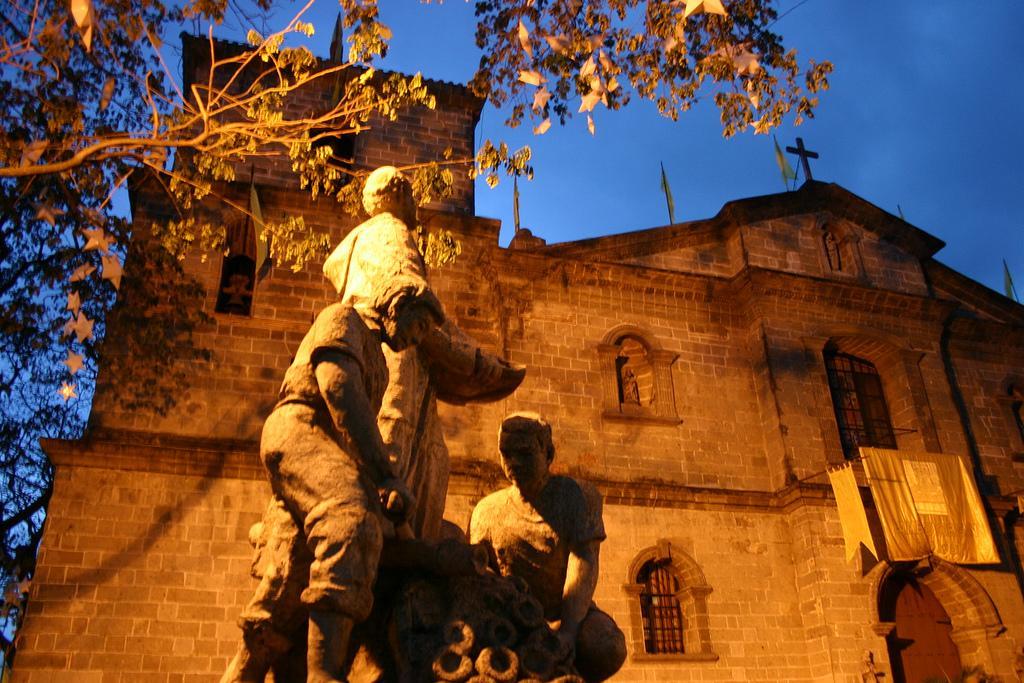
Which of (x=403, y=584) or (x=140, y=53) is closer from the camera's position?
(x=403, y=584)

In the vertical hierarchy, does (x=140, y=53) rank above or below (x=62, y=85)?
above

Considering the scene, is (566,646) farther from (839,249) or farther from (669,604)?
(839,249)

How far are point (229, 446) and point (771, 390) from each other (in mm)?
8414

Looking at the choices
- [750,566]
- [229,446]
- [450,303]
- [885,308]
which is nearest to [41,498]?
[229,446]

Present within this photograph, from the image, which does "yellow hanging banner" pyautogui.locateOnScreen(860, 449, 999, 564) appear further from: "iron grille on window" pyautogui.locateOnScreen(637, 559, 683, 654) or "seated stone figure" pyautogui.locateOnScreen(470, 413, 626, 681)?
"seated stone figure" pyautogui.locateOnScreen(470, 413, 626, 681)

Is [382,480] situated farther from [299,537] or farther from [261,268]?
[261,268]

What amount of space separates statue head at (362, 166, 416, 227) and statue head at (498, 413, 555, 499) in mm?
1125

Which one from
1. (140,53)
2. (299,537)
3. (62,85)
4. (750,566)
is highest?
(140,53)

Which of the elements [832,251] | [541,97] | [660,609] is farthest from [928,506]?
[541,97]

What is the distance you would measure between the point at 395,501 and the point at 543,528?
2.61ft

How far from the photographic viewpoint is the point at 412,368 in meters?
3.37

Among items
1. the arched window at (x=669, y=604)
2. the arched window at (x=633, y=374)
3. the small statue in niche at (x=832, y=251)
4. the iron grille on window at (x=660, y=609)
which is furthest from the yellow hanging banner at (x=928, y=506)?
the small statue in niche at (x=832, y=251)

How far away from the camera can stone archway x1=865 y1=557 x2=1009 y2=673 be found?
499 inches

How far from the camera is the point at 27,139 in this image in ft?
26.0
